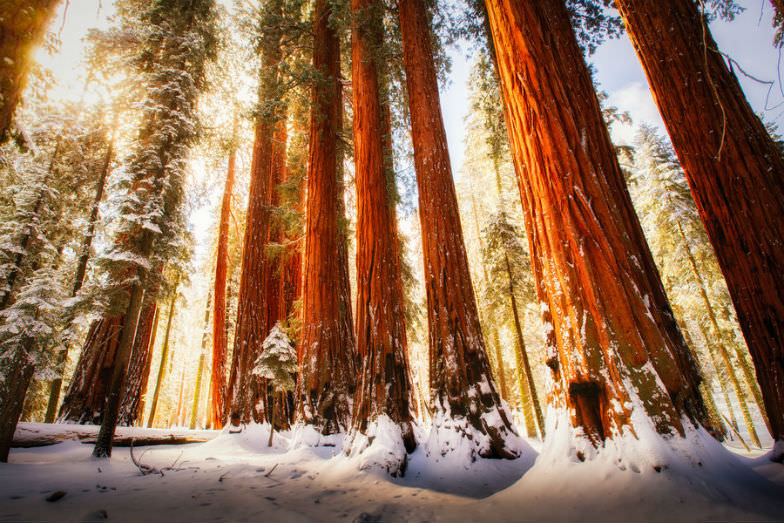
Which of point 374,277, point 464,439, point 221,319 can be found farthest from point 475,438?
point 221,319

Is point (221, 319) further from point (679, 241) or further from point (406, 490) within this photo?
point (679, 241)

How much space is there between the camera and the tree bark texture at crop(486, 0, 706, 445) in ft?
6.61

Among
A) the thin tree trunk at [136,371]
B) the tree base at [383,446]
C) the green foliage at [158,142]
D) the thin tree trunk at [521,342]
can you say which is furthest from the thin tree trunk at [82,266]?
the thin tree trunk at [521,342]

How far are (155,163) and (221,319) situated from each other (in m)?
7.27

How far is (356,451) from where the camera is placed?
384 centimetres

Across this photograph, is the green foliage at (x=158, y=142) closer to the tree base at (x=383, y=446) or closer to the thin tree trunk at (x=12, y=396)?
the thin tree trunk at (x=12, y=396)

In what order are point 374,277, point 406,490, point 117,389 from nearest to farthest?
point 406,490 < point 117,389 < point 374,277

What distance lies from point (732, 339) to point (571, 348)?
15.8 metres

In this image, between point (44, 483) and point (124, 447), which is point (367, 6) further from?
point (124, 447)

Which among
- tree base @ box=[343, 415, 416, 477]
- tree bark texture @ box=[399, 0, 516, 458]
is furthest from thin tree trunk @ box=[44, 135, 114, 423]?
tree base @ box=[343, 415, 416, 477]

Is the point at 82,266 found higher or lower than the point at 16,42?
higher

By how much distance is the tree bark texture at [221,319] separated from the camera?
32.2 feet

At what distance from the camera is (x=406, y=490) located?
9.61ft

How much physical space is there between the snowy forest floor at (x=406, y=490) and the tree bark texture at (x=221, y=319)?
5.36 m
